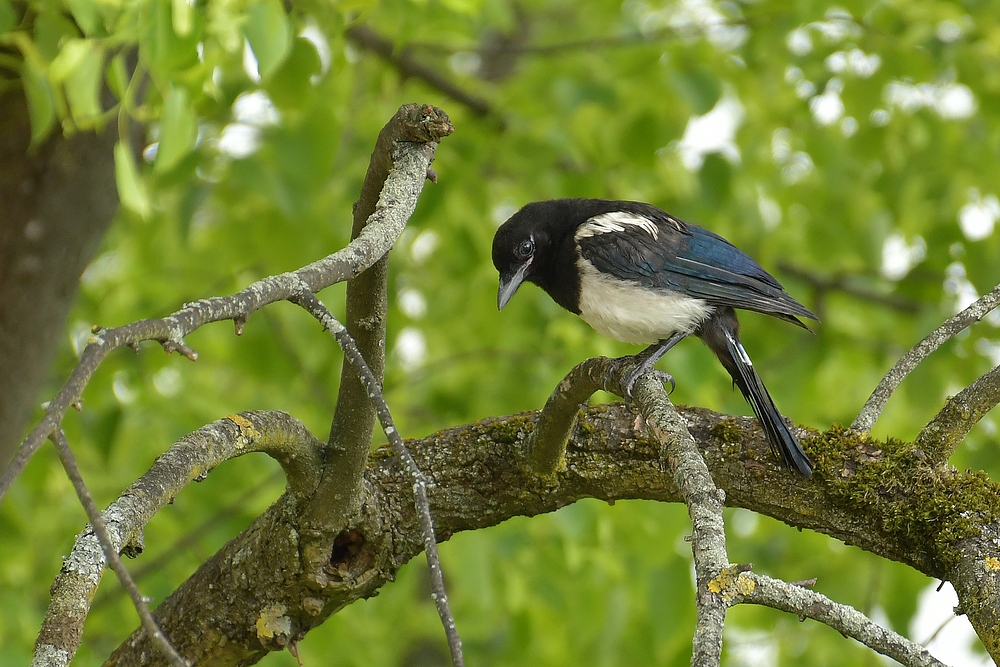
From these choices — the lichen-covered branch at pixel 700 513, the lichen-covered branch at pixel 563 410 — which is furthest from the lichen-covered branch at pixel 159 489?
the lichen-covered branch at pixel 700 513

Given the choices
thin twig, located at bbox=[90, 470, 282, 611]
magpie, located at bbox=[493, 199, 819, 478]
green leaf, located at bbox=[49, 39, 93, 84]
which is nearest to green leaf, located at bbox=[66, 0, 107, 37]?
green leaf, located at bbox=[49, 39, 93, 84]

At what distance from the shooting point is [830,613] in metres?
1.67

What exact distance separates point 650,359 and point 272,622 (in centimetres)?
138

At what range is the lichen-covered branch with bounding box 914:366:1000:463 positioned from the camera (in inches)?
93.5

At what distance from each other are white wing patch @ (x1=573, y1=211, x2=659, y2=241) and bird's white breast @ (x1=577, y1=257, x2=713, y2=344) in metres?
0.19

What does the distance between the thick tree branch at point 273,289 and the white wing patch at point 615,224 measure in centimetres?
160

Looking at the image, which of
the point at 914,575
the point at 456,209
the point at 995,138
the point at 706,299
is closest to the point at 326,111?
the point at 456,209

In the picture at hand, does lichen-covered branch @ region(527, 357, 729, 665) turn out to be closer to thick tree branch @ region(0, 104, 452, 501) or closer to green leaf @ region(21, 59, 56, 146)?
thick tree branch @ region(0, 104, 452, 501)

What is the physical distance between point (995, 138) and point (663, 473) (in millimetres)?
4035

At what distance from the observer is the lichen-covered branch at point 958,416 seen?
7.79 ft

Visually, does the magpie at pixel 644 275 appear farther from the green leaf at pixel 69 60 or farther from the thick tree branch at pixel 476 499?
the green leaf at pixel 69 60

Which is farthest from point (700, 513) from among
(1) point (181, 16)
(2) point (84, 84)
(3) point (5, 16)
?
(3) point (5, 16)

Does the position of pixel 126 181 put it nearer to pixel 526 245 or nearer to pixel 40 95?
pixel 40 95

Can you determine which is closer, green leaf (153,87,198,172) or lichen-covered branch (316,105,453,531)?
lichen-covered branch (316,105,453,531)
